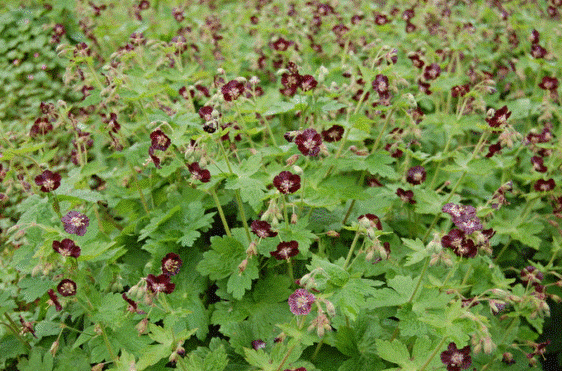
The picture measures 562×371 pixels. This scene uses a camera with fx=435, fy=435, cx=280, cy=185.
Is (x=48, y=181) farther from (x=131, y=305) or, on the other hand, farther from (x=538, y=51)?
(x=538, y=51)

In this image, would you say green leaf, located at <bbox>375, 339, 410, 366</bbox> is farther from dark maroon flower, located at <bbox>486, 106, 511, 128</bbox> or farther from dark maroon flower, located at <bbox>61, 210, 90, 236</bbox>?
dark maroon flower, located at <bbox>61, 210, 90, 236</bbox>

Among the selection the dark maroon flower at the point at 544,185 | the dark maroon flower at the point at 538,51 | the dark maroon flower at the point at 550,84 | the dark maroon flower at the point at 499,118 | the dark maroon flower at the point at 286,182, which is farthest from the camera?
the dark maroon flower at the point at 538,51

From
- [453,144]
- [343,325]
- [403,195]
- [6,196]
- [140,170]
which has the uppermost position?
[6,196]

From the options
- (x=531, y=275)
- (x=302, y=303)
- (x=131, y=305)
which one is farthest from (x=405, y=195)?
(x=131, y=305)

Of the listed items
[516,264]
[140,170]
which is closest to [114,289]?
[140,170]

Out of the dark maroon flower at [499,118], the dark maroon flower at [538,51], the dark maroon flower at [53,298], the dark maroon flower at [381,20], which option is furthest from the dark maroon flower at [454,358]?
the dark maroon flower at [381,20]

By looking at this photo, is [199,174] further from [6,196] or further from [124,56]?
[6,196]

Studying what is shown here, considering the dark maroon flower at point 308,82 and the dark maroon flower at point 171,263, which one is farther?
the dark maroon flower at point 308,82

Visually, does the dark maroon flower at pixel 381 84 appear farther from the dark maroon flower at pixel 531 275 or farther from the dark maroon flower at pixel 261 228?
the dark maroon flower at pixel 531 275
